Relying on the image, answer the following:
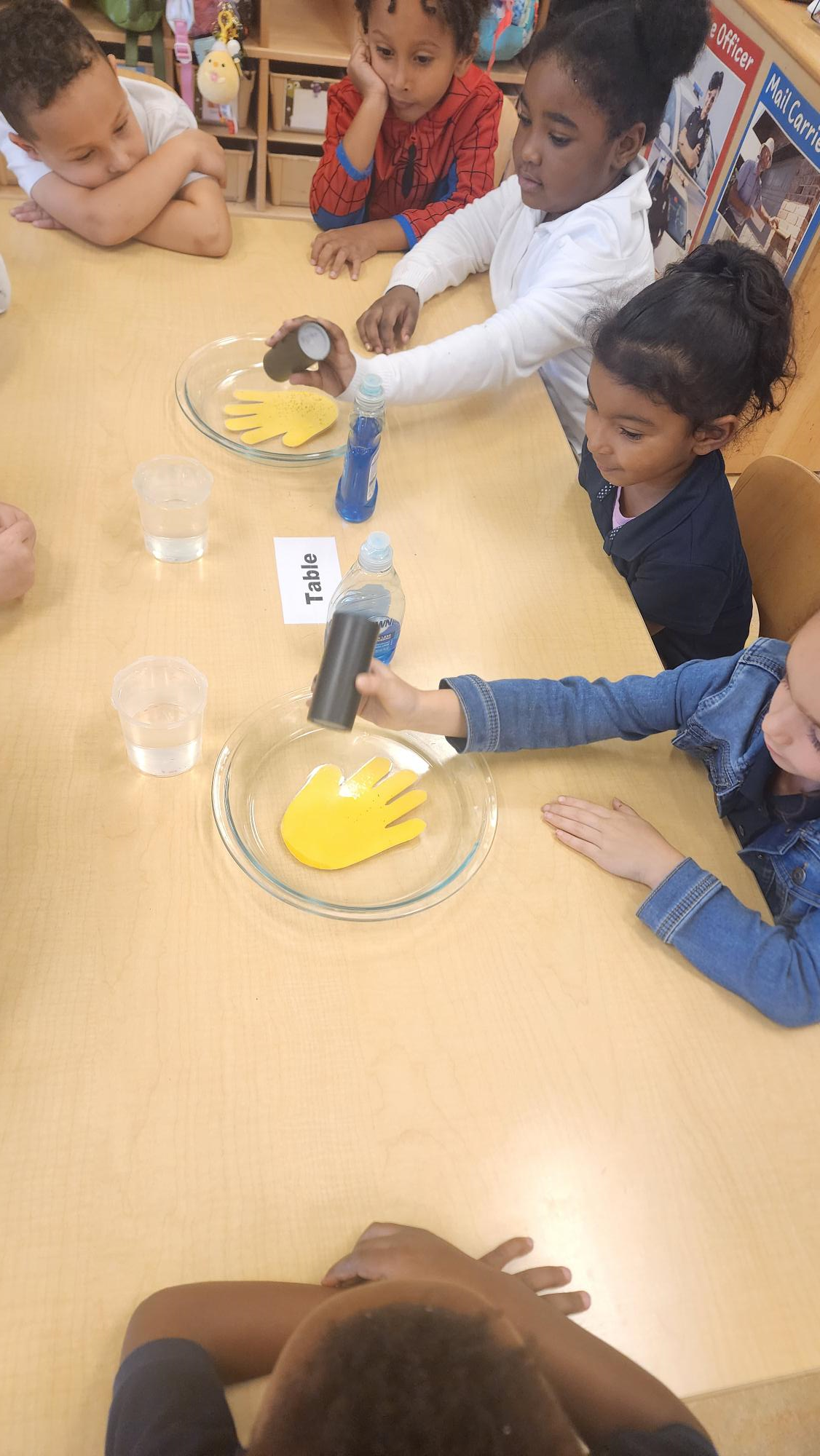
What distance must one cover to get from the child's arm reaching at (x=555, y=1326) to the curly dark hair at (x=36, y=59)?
5.13 feet

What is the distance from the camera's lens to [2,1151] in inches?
27.1

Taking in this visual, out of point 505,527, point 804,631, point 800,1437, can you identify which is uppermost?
point 804,631

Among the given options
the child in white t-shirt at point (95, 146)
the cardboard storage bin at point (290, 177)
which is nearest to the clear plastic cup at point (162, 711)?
the child in white t-shirt at point (95, 146)

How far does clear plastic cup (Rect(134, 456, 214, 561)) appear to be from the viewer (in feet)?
3.64

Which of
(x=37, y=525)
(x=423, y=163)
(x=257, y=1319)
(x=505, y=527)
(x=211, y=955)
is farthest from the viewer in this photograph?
(x=423, y=163)

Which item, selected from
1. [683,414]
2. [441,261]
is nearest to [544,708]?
[683,414]

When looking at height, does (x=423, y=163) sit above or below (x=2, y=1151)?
above

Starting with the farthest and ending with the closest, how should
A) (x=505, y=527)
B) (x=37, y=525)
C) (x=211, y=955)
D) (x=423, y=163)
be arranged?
(x=423, y=163)
(x=505, y=527)
(x=37, y=525)
(x=211, y=955)

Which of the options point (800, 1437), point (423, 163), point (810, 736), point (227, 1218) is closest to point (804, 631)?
point (810, 736)

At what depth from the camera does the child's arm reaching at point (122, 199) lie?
148 centimetres

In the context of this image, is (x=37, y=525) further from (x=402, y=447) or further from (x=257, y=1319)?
(x=257, y=1319)

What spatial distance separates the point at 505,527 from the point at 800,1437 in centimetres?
129

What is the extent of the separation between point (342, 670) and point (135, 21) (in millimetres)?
2638

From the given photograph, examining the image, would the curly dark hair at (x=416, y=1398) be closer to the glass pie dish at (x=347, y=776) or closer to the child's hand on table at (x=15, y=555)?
the glass pie dish at (x=347, y=776)
